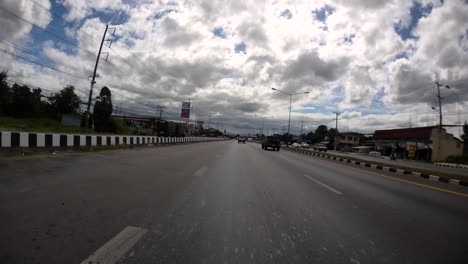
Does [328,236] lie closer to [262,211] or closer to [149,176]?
[262,211]

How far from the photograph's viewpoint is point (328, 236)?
3.54m

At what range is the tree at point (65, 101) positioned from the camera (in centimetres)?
7050

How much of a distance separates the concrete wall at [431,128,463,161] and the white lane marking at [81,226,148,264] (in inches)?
2108

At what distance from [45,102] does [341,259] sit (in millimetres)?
86225

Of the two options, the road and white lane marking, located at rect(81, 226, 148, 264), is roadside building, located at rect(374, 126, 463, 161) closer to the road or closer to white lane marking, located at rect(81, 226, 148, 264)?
the road

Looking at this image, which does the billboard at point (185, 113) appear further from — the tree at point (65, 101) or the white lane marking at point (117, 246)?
the white lane marking at point (117, 246)

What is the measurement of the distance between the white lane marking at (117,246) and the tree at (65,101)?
8032cm

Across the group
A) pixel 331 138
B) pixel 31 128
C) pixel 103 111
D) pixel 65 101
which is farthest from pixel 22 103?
pixel 331 138

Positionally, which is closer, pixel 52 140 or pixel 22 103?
pixel 52 140

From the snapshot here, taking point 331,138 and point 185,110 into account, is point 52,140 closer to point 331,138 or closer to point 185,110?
point 185,110

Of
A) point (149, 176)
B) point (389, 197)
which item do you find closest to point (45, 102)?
point (149, 176)

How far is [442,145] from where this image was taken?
45438mm

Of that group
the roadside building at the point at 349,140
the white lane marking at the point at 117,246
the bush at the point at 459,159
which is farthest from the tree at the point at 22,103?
the roadside building at the point at 349,140

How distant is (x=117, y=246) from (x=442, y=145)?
2214 inches
